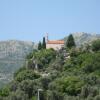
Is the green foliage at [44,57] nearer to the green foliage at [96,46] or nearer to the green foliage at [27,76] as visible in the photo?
the green foliage at [96,46]

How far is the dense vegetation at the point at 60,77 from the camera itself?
6052 centimetres

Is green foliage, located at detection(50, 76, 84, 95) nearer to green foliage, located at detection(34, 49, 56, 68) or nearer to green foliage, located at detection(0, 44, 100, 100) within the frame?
green foliage, located at detection(0, 44, 100, 100)

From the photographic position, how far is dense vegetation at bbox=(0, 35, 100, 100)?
60516mm

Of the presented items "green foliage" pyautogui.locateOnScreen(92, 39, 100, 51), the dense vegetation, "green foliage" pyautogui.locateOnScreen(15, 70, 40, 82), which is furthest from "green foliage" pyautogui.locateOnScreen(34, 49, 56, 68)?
"green foliage" pyautogui.locateOnScreen(15, 70, 40, 82)

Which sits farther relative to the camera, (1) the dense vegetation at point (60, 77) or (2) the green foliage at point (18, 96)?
(1) the dense vegetation at point (60, 77)

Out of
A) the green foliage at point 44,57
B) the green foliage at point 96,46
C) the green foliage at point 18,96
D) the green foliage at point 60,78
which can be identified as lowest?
the green foliage at point 18,96

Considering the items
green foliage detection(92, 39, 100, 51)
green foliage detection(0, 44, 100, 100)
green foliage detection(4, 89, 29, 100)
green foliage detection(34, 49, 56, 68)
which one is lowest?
green foliage detection(4, 89, 29, 100)

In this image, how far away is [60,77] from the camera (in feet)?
247

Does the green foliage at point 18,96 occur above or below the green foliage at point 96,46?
below

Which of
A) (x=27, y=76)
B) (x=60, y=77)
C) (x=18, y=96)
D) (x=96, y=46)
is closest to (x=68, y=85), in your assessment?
Result: (x=60, y=77)

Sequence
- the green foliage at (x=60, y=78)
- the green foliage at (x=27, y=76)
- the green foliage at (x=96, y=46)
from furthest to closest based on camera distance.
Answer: the green foliage at (x=96, y=46), the green foliage at (x=27, y=76), the green foliage at (x=60, y=78)

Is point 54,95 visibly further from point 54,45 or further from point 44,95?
point 54,45

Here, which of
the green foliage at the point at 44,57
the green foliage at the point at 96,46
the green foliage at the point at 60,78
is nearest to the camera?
the green foliage at the point at 60,78

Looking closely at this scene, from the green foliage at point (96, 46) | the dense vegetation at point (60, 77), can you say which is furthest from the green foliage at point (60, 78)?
the green foliage at point (96, 46)
